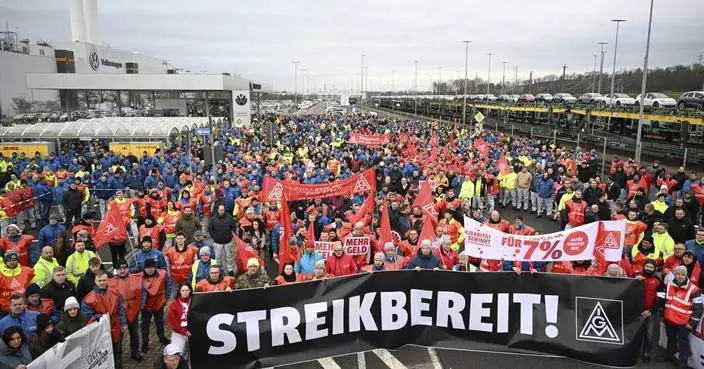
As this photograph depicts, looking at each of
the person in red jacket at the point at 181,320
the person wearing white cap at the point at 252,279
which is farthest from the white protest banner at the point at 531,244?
the person in red jacket at the point at 181,320

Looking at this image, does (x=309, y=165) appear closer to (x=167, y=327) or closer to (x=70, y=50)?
(x=167, y=327)

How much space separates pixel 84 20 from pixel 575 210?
8771 cm

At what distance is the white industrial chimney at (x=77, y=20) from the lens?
77625 mm

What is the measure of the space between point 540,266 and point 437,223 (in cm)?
301

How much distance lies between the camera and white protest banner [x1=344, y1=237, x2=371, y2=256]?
28.2 ft

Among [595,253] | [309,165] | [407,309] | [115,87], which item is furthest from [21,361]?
[115,87]

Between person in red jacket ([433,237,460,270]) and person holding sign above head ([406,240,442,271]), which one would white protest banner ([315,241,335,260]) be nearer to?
person holding sign above head ([406,240,442,271])

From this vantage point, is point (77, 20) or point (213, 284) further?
point (77, 20)

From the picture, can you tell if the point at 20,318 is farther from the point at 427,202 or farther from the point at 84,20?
the point at 84,20

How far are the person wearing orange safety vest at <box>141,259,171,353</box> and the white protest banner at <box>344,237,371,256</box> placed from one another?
2.98 meters

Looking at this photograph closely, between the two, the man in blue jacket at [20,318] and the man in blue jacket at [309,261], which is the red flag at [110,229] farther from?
the man in blue jacket at [309,261]

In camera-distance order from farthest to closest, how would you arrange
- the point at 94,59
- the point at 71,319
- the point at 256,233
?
the point at 94,59, the point at 256,233, the point at 71,319

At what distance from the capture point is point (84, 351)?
5.39m

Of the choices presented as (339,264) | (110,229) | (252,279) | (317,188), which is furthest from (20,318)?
(317,188)
